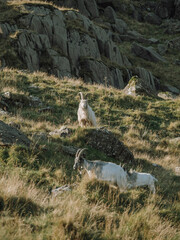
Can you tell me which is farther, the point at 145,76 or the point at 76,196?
the point at 145,76

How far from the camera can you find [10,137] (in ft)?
22.7

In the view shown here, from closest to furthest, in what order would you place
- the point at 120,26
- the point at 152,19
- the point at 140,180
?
the point at 140,180 < the point at 120,26 < the point at 152,19

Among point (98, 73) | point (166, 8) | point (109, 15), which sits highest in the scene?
point (166, 8)

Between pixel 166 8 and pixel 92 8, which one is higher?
pixel 166 8

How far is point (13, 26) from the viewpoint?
25125 mm

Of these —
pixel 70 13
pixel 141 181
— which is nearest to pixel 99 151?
pixel 141 181

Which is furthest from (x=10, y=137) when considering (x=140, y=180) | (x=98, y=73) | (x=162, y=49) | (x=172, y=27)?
(x=172, y=27)

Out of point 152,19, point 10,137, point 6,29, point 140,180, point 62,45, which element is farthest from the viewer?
point 152,19

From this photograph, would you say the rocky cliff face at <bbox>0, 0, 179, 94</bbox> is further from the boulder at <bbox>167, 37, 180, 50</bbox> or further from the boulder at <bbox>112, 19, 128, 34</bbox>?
the boulder at <bbox>112, 19, 128, 34</bbox>

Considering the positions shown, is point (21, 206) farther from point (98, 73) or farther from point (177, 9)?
point (177, 9)

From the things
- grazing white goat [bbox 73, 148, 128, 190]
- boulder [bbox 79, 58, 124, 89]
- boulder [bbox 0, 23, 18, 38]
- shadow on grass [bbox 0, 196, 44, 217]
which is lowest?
boulder [bbox 79, 58, 124, 89]

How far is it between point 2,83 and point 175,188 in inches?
484

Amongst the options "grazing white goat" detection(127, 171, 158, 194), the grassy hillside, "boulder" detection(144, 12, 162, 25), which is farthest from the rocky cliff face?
"boulder" detection(144, 12, 162, 25)

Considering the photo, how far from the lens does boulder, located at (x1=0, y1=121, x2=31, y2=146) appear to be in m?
6.68
